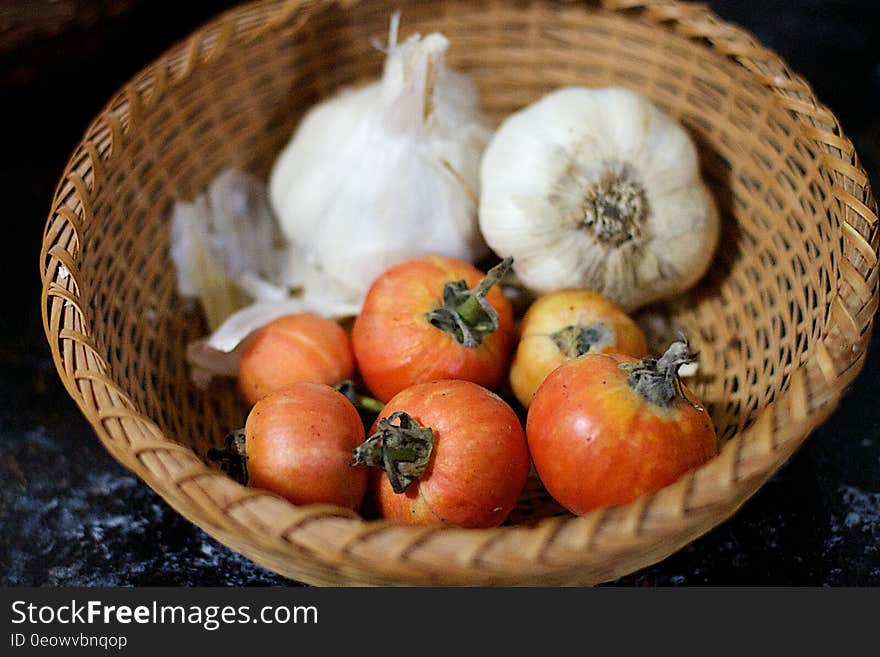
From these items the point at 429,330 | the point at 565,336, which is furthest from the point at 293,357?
the point at 565,336

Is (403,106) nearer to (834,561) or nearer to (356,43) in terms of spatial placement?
(356,43)

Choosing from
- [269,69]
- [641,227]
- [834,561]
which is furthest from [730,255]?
[269,69]

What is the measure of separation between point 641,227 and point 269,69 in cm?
47

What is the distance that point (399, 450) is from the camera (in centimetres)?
61

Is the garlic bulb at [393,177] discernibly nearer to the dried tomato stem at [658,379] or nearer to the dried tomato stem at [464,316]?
the dried tomato stem at [464,316]

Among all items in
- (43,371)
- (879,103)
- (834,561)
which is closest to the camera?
(834,561)

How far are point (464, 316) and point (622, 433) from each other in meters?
0.18

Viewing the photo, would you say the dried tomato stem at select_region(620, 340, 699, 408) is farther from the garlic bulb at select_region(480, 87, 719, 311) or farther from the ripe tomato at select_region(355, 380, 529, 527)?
the garlic bulb at select_region(480, 87, 719, 311)

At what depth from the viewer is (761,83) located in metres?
0.82

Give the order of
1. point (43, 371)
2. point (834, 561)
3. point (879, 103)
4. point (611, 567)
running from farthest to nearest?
point (879, 103)
point (43, 371)
point (834, 561)
point (611, 567)

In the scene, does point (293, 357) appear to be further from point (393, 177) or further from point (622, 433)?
point (622, 433)

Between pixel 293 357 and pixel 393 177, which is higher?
pixel 393 177

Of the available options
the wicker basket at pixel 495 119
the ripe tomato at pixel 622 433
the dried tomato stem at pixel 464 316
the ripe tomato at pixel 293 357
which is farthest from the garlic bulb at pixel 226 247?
the ripe tomato at pixel 622 433

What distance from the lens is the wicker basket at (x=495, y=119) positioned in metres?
0.53
